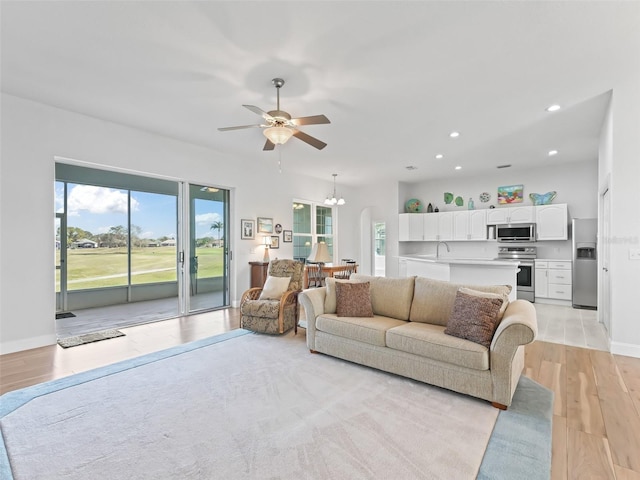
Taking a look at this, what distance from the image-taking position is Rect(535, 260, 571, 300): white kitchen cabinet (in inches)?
248

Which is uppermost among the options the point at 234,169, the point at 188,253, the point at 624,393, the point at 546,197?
the point at 234,169

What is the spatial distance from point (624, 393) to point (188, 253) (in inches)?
221

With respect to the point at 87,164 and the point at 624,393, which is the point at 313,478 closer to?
the point at 624,393

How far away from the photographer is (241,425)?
2.20m

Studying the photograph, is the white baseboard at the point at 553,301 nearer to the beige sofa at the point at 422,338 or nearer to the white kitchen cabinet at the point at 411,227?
the white kitchen cabinet at the point at 411,227

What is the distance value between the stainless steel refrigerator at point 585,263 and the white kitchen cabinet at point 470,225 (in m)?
1.71

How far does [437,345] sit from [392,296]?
3.06ft

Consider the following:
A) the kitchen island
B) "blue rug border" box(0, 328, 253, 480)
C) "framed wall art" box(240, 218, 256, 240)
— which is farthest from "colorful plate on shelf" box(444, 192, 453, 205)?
"blue rug border" box(0, 328, 253, 480)

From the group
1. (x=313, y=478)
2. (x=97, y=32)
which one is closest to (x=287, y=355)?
(x=313, y=478)

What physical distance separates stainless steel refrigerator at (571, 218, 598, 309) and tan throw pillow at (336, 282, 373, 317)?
4896 mm

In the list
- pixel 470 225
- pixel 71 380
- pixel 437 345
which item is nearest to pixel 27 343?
pixel 71 380

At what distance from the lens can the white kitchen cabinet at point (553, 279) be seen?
248 inches

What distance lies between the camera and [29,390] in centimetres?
270

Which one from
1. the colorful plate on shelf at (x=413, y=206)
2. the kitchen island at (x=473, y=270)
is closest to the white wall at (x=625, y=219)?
the kitchen island at (x=473, y=270)
